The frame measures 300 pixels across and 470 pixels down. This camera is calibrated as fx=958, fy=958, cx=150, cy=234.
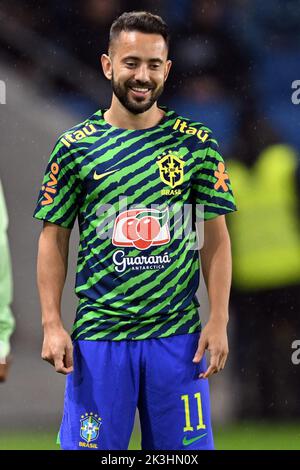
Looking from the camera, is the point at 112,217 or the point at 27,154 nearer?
the point at 112,217

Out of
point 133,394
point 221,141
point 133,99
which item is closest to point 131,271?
point 133,394

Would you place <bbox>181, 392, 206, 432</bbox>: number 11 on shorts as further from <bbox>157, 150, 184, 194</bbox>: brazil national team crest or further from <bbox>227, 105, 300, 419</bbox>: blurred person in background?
<bbox>227, 105, 300, 419</bbox>: blurred person in background

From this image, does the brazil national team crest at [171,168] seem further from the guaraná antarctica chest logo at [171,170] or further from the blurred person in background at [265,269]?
the blurred person in background at [265,269]

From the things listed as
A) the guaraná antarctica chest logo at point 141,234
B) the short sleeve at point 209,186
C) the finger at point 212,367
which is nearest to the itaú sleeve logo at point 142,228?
the guaraná antarctica chest logo at point 141,234

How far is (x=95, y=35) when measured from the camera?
11.3 ft

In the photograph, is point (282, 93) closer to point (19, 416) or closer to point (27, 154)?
point (27, 154)

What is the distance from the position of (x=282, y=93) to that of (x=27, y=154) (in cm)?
96

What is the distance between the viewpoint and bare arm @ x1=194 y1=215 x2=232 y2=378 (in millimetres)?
2551

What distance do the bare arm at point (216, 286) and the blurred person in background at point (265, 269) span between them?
878mm

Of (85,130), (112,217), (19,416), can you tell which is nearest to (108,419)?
(112,217)

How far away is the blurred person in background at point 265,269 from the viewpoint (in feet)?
11.6

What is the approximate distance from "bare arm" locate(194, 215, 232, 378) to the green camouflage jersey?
46 mm

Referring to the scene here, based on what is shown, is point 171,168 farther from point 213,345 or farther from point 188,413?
point 188,413

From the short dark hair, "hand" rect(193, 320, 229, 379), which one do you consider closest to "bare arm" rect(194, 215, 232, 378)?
"hand" rect(193, 320, 229, 379)
